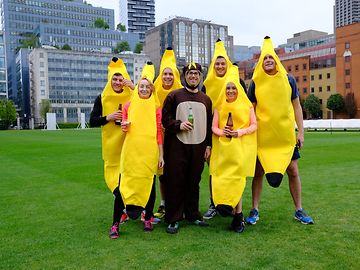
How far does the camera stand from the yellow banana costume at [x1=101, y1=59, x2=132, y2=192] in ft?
18.3

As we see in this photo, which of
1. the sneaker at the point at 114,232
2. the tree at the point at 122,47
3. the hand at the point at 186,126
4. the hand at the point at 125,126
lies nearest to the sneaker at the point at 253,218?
the hand at the point at 186,126

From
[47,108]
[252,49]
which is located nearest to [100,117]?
[47,108]

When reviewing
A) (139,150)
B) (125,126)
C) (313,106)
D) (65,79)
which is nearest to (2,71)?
(65,79)

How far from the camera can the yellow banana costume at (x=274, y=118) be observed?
5219 mm

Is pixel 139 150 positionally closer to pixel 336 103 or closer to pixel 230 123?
pixel 230 123

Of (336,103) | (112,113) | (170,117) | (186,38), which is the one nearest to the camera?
(170,117)

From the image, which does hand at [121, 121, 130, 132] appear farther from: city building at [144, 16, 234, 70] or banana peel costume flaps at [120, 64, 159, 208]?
city building at [144, 16, 234, 70]

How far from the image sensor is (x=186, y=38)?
5069 inches

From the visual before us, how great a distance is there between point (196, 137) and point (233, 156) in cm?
61

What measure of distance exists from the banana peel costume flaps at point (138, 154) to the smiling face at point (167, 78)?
800 mm

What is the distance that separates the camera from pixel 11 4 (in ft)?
431

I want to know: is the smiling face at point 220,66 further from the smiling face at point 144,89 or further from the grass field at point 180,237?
the grass field at point 180,237

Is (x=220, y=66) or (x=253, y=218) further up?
(x=220, y=66)

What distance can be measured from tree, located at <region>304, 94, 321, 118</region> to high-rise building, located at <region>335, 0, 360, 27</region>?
5102 inches
